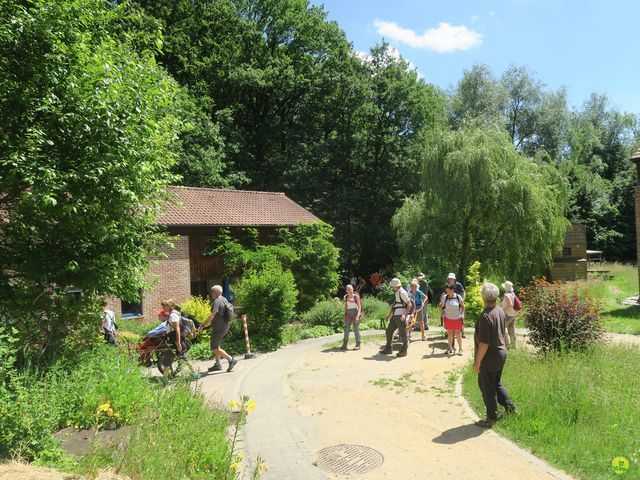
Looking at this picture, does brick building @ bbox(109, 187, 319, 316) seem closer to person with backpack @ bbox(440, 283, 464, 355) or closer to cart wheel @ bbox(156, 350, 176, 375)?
cart wheel @ bbox(156, 350, 176, 375)

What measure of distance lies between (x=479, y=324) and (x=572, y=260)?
2769cm

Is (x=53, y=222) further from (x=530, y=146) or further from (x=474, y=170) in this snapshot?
(x=530, y=146)

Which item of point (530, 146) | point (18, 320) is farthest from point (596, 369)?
point (530, 146)

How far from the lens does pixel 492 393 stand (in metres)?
6.46

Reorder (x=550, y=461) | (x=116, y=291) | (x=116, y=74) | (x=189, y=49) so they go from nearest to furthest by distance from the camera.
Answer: (x=550, y=461) → (x=116, y=74) → (x=116, y=291) → (x=189, y=49)

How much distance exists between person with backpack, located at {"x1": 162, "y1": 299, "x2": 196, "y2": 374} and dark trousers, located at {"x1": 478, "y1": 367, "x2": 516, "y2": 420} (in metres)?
5.30

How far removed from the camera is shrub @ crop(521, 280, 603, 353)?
893cm

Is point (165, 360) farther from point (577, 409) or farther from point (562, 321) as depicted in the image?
point (562, 321)

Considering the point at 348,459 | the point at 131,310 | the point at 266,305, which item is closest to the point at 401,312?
the point at 266,305

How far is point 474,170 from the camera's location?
70.1 feet

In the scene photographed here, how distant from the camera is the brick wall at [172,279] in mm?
17547

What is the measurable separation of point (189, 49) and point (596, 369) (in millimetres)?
30566

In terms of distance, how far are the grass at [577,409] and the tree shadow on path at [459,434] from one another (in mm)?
306

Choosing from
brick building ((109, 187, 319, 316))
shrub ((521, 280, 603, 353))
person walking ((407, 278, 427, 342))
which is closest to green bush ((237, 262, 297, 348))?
person walking ((407, 278, 427, 342))
